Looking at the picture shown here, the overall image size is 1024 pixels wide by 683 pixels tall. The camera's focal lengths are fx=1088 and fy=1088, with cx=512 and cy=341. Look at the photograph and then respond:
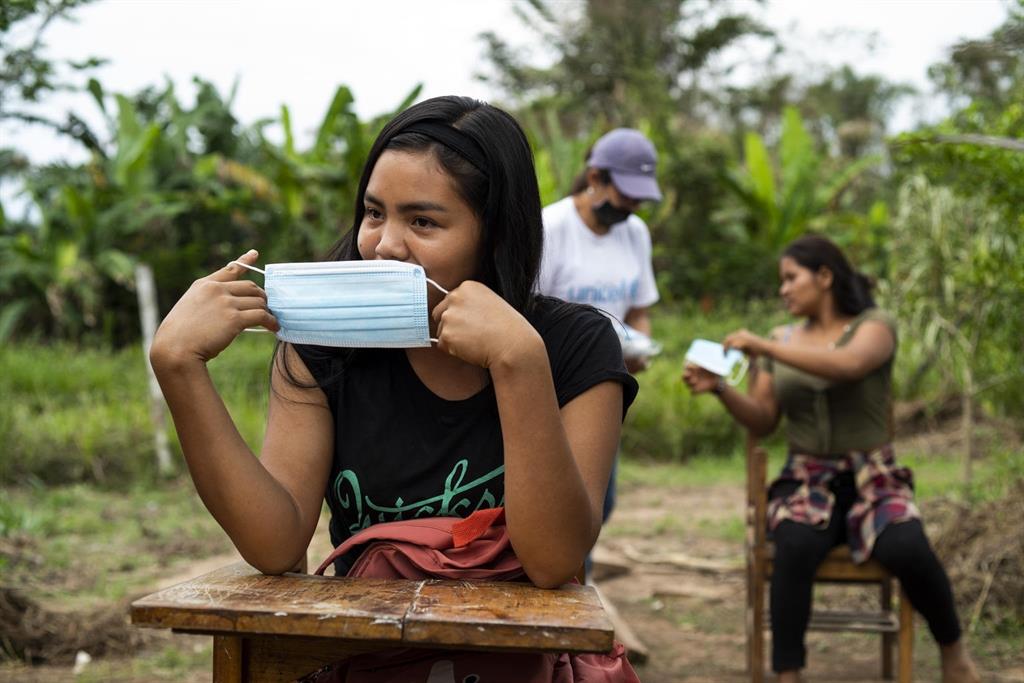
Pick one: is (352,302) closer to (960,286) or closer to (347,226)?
(960,286)

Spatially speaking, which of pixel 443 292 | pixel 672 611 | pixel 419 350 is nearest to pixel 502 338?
pixel 443 292

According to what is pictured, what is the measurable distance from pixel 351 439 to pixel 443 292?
0.36 m

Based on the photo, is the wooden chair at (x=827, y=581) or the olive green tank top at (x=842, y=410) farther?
the olive green tank top at (x=842, y=410)

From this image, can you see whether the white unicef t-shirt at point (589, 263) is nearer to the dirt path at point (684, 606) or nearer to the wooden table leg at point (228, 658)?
the dirt path at point (684, 606)

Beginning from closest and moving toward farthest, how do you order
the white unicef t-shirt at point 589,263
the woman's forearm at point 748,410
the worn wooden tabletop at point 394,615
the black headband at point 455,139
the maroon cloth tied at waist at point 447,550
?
the worn wooden tabletop at point 394,615, the maroon cloth tied at waist at point 447,550, the black headband at point 455,139, the woman's forearm at point 748,410, the white unicef t-shirt at point 589,263

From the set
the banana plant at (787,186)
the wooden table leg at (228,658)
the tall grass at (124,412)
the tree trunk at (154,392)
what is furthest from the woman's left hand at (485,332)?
the banana plant at (787,186)

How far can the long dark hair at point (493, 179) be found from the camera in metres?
1.95

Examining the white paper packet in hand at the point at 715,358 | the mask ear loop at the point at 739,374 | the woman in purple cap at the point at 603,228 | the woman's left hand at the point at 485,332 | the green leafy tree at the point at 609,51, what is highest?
the green leafy tree at the point at 609,51

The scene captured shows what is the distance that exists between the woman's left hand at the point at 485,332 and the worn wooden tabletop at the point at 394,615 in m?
0.37

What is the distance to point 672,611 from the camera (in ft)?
17.6

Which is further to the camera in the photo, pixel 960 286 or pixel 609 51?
pixel 609 51

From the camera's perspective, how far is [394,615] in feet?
4.99

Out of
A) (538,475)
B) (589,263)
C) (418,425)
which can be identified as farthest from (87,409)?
(538,475)

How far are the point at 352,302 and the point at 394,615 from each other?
578 millimetres
